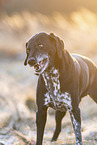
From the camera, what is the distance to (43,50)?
4.56 m

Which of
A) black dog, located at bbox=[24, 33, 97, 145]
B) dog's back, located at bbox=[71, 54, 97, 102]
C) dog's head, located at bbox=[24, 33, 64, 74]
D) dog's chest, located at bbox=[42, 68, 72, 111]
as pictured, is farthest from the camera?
dog's back, located at bbox=[71, 54, 97, 102]

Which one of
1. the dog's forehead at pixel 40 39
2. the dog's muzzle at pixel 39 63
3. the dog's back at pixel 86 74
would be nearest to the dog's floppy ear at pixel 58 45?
the dog's forehead at pixel 40 39

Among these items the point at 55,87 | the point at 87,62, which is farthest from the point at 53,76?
the point at 87,62

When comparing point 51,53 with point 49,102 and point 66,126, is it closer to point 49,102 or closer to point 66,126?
point 49,102

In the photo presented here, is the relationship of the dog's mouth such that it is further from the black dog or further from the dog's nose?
the dog's nose

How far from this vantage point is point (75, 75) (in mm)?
4988

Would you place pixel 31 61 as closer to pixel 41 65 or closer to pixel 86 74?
pixel 41 65

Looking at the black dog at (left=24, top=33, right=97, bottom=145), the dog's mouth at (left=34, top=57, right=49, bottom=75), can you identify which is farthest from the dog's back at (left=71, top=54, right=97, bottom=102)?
the dog's mouth at (left=34, top=57, right=49, bottom=75)

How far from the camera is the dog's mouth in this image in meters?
4.52

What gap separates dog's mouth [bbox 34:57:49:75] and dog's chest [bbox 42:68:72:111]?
26 centimetres

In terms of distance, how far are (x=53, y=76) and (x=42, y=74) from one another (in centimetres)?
21

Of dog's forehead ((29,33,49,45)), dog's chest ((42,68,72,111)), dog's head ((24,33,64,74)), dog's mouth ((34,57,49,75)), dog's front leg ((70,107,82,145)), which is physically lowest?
dog's front leg ((70,107,82,145))

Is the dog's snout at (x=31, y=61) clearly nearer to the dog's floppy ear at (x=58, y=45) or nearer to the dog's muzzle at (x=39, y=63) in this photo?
the dog's muzzle at (x=39, y=63)

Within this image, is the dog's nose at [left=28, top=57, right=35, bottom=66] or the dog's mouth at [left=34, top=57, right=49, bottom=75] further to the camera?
the dog's mouth at [left=34, top=57, right=49, bottom=75]
